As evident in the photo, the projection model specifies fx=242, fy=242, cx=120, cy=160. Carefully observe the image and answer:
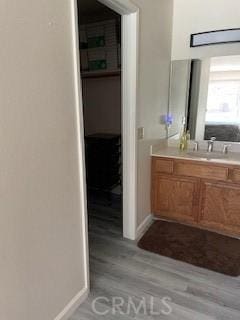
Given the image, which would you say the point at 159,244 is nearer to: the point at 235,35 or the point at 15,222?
the point at 15,222

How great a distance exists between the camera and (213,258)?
7.23 feet

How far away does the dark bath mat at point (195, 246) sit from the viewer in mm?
2146

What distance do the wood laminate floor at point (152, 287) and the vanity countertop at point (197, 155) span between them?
1.01m

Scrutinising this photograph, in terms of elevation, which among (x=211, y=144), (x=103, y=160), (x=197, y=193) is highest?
(x=211, y=144)

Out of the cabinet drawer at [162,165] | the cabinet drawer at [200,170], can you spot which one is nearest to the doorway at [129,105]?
the cabinet drawer at [162,165]

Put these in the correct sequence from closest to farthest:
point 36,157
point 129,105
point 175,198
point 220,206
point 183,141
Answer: point 36,157, point 129,105, point 220,206, point 175,198, point 183,141

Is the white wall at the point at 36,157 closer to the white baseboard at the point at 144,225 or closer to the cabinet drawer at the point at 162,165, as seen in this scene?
the white baseboard at the point at 144,225

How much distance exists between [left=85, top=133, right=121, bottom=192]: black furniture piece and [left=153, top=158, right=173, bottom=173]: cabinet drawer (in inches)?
30.2

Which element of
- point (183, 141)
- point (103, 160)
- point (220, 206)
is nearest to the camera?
point (220, 206)

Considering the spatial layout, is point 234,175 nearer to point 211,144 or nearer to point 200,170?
point 200,170

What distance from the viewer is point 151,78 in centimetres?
243

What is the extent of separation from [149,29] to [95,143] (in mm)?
1530

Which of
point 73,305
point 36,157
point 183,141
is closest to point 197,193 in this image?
point 183,141

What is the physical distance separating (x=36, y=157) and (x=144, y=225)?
1798 mm
